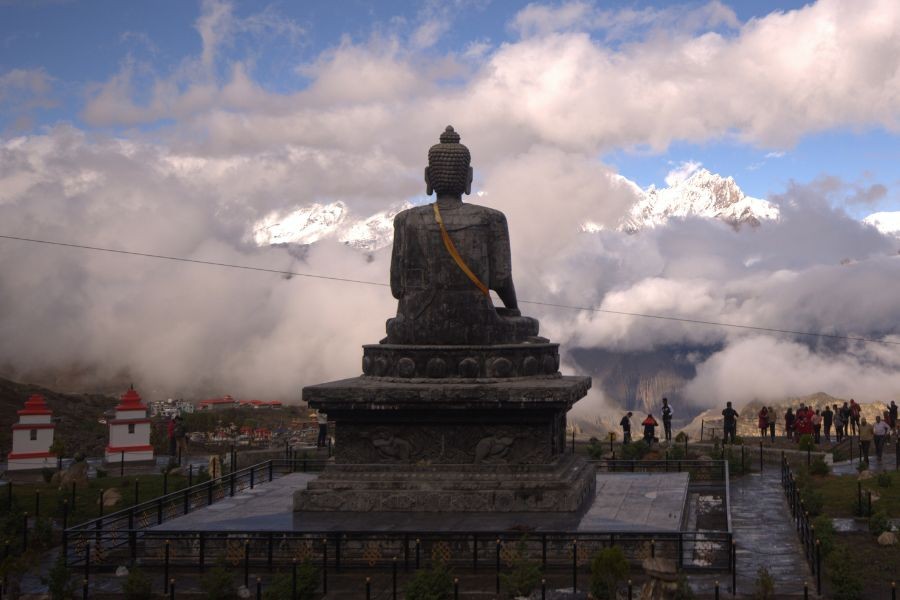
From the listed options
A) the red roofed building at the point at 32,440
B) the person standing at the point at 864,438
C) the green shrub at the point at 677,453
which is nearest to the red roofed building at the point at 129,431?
the red roofed building at the point at 32,440

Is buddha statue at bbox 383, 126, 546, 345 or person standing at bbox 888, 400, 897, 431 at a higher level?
buddha statue at bbox 383, 126, 546, 345

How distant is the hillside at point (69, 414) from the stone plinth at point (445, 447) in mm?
18058

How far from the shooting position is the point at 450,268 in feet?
56.3

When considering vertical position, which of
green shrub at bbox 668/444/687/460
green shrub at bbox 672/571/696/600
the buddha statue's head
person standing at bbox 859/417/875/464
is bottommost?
green shrub at bbox 672/571/696/600

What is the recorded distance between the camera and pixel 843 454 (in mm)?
27875

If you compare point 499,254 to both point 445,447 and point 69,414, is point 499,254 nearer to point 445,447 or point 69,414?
point 445,447

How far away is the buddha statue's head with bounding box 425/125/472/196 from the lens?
17578mm

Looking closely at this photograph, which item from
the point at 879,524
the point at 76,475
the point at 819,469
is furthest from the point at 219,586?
the point at 819,469

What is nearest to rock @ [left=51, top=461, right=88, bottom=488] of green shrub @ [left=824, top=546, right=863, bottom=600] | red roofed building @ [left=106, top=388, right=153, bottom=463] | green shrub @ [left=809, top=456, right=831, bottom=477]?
red roofed building @ [left=106, top=388, right=153, bottom=463]

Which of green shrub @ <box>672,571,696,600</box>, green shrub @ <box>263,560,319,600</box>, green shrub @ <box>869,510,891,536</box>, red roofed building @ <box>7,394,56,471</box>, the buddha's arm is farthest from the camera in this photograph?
red roofed building @ <box>7,394,56,471</box>

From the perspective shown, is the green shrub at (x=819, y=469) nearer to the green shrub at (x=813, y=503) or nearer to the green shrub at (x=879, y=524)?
the green shrub at (x=813, y=503)

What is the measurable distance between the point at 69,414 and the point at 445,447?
25372 mm

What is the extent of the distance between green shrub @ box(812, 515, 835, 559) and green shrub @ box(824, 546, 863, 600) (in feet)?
3.37

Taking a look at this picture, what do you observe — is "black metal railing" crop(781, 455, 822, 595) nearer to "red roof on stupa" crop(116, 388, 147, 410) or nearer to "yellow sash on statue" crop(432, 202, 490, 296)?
"yellow sash on statue" crop(432, 202, 490, 296)
